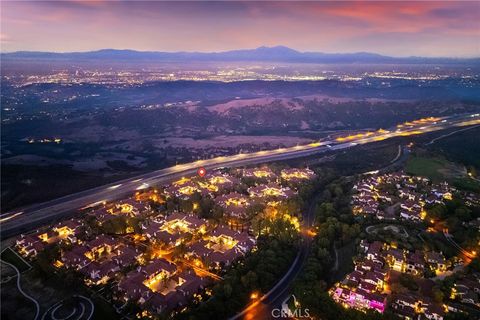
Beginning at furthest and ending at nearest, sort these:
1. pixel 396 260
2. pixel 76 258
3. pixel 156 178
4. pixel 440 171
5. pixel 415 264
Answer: pixel 156 178, pixel 440 171, pixel 76 258, pixel 396 260, pixel 415 264

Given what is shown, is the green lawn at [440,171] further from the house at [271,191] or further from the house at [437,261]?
the house at [437,261]

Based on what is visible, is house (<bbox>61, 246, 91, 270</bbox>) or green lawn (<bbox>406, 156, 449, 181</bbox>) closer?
house (<bbox>61, 246, 91, 270</bbox>)

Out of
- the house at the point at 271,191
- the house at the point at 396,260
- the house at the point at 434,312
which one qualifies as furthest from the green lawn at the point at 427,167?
the house at the point at 434,312

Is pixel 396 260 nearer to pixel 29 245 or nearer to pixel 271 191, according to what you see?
pixel 271 191

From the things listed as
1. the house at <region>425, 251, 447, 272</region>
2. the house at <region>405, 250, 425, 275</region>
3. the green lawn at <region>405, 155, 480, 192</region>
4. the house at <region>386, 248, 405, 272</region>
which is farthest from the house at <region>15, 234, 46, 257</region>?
the green lawn at <region>405, 155, 480, 192</region>

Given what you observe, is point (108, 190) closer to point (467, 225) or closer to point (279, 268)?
point (279, 268)

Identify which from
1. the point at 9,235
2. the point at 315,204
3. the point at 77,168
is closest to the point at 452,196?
the point at 315,204

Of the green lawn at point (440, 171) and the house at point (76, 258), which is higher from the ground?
the green lawn at point (440, 171)

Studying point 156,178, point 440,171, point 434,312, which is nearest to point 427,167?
point 440,171

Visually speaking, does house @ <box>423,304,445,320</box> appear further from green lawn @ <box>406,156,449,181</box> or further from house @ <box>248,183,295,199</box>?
green lawn @ <box>406,156,449,181</box>
